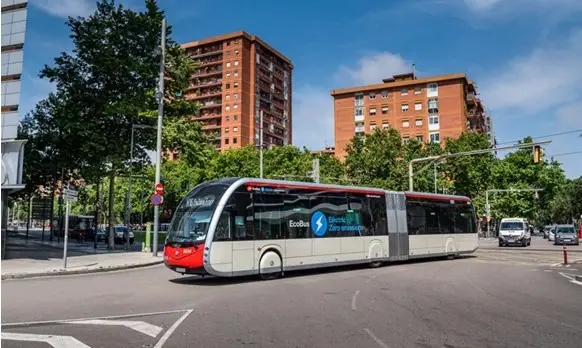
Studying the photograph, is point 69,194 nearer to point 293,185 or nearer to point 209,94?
point 293,185

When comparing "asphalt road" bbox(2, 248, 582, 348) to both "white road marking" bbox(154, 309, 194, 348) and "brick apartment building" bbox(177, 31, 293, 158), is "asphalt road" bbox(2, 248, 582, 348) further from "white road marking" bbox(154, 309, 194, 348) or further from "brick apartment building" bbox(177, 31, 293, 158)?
"brick apartment building" bbox(177, 31, 293, 158)

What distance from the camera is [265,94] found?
358ft

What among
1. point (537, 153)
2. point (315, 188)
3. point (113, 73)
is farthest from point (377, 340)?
point (113, 73)

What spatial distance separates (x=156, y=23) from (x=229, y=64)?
244 feet

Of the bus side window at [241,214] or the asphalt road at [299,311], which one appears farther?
the bus side window at [241,214]

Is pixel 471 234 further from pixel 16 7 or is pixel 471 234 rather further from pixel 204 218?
pixel 16 7

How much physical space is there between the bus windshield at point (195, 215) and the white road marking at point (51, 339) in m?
7.00

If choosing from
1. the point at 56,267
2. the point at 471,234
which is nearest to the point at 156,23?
the point at 56,267

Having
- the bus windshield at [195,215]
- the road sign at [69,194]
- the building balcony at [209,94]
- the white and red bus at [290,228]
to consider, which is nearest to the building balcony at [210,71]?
the building balcony at [209,94]

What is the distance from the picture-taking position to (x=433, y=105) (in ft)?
276

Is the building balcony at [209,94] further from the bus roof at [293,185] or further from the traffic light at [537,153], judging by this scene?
the bus roof at [293,185]

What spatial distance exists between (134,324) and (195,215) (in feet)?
22.3

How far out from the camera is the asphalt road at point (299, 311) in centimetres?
696

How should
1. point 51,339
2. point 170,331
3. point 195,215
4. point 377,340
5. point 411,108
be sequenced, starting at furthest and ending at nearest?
point 411,108 < point 195,215 < point 170,331 < point 377,340 < point 51,339
